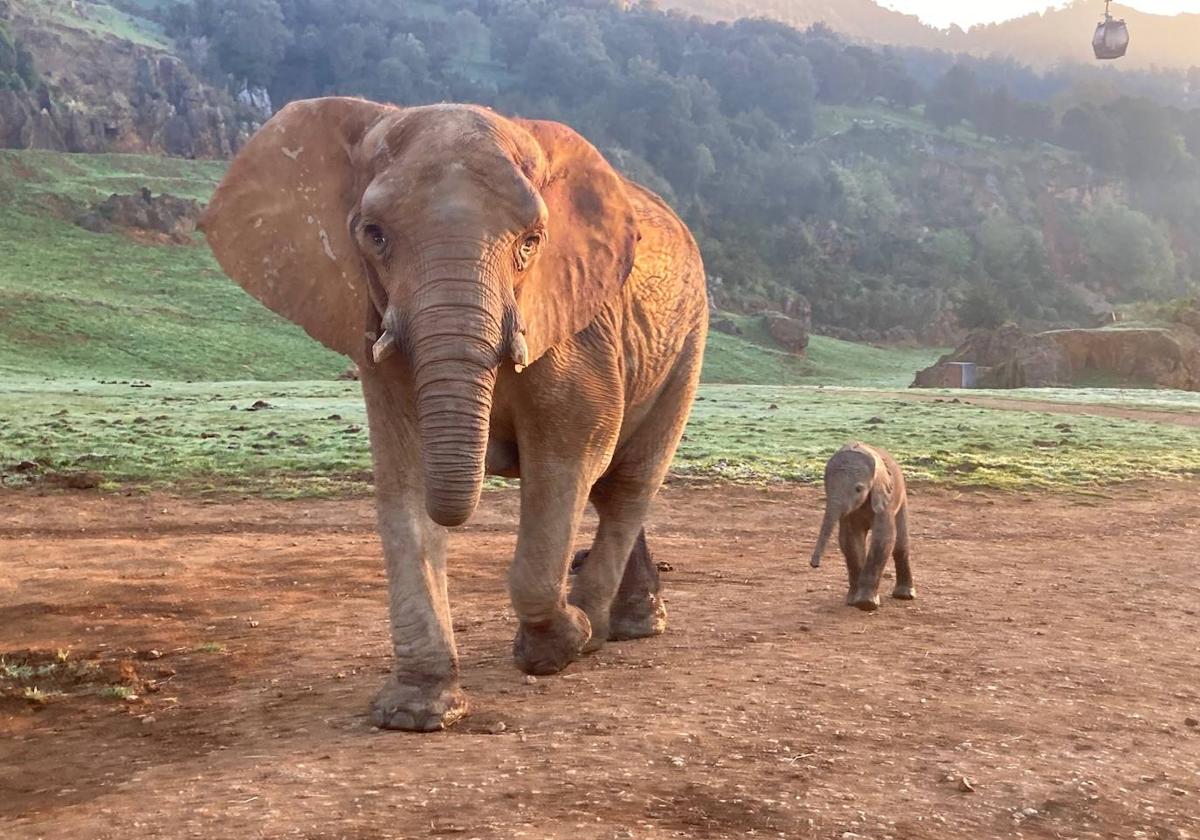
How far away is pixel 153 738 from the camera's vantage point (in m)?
5.34

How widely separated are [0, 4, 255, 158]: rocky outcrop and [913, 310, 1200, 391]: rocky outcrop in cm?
5139

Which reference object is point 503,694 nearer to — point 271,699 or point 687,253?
point 271,699

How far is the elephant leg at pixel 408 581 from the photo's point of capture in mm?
5445

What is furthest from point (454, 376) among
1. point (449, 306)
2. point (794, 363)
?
point (794, 363)

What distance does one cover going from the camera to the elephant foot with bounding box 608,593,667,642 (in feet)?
24.5

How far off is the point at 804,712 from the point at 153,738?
2698 mm

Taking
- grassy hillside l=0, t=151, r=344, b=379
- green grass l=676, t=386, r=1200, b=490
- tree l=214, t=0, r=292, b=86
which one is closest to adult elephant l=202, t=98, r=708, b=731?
green grass l=676, t=386, r=1200, b=490

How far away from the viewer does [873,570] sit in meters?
8.52

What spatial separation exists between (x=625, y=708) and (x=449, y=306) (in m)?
2.00

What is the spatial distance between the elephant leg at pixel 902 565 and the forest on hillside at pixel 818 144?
6363 cm

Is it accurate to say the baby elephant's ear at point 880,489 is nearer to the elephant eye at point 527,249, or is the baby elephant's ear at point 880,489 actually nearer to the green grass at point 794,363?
the elephant eye at point 527,249

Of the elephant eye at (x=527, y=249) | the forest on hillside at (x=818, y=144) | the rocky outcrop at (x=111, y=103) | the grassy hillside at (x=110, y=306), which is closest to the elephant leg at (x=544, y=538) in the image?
the elephant eye at (x=527, y=249)

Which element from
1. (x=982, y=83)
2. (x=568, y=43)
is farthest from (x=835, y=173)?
(x=982, y=83)

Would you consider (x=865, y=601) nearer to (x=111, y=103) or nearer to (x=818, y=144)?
(x=111, y=103)
